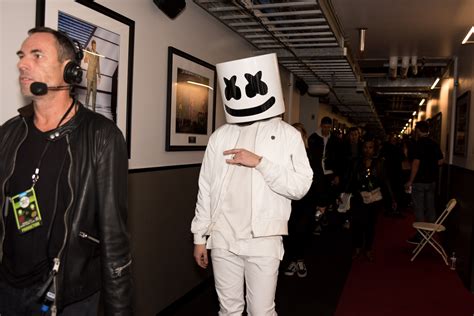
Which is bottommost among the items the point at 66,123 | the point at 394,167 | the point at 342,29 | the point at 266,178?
the point at 394,167

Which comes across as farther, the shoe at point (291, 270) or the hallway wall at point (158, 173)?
the shoe at point (291, 270)

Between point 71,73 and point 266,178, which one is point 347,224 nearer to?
point 266,178

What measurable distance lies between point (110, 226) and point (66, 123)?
39 centimetres

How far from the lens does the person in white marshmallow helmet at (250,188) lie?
209 cm

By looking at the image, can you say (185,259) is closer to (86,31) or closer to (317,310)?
(317,310)

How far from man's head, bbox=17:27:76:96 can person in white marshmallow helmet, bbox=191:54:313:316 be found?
871 millimetres

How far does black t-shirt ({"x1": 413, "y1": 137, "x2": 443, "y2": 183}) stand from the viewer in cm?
582

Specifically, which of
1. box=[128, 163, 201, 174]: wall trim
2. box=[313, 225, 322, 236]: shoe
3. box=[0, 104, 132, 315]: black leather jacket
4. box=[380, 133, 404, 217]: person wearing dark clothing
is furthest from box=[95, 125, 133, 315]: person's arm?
box=[380, 133, 404, 217]: person wearing dark clothing

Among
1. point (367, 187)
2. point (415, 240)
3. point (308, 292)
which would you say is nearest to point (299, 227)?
point (308, 292)

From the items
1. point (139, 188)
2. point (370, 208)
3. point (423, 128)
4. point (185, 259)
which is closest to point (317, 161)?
point (370, 208)

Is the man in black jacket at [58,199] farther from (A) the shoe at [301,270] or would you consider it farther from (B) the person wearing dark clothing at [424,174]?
(B) the person wearing dark clothing at [424,174]

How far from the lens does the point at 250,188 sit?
2.14 metres

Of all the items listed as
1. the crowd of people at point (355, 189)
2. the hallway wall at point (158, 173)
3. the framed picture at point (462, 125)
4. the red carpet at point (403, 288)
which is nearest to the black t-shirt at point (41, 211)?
the hallway wall at point (158, 173)

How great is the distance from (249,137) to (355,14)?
3037 millimetres
